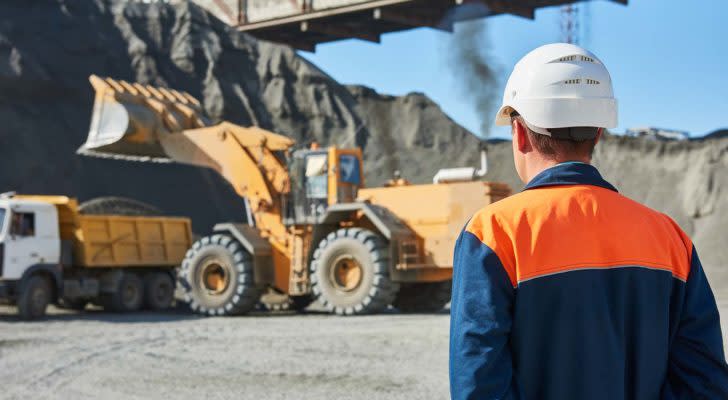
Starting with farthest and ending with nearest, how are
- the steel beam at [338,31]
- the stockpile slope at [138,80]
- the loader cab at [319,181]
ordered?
the stockpile slope at [138,80], the steel beam at [338,31], the loader cab at [319,181]

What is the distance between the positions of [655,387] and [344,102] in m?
41.7

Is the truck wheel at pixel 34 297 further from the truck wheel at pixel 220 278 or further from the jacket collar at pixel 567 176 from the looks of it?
the jacket collar at pixel 567 176

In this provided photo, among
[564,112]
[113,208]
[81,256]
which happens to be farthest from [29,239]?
[564,112]

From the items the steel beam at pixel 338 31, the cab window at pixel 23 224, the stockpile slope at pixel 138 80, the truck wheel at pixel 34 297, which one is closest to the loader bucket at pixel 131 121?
the cab window at pixel 23 224

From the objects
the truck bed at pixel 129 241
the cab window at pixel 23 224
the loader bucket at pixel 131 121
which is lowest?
the truck bed at pixel 129 241

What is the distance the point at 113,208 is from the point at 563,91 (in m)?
21.4

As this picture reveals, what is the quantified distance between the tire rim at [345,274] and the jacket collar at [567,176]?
13.7m

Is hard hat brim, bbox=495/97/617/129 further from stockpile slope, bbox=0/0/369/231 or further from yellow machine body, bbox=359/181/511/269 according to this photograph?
stockpile slope, bbox=0/0/369/231

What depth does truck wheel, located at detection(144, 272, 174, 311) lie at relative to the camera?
62.2 feet

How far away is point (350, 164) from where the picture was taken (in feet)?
56.9

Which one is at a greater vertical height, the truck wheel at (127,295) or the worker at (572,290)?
the worker at (572,290)

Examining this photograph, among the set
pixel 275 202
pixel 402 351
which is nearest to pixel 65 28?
pixel 275 202

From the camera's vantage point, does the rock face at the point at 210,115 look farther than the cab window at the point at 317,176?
Yes

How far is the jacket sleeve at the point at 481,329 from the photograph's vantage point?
7.33 ft
